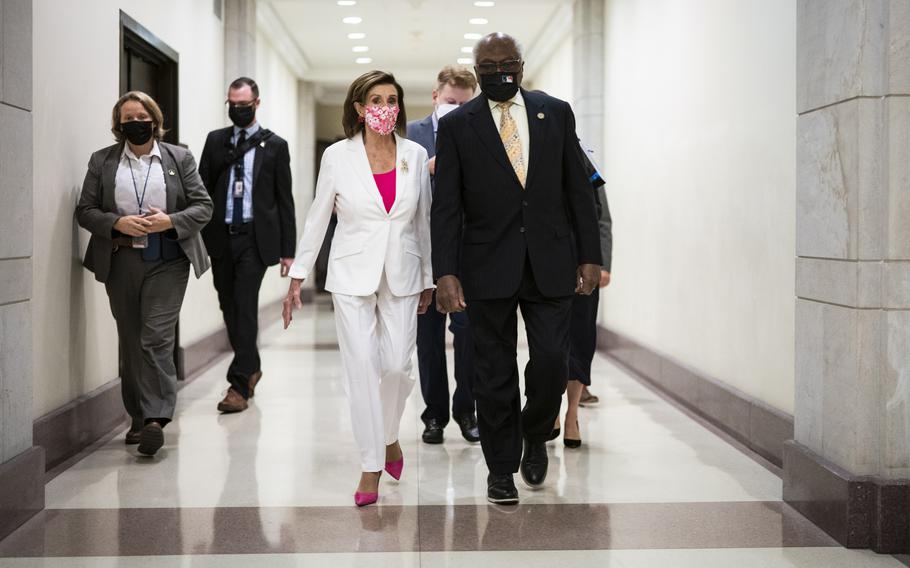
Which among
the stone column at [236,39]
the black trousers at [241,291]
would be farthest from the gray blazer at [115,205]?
the stone column at [236,39]

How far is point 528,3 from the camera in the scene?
10.9 meters

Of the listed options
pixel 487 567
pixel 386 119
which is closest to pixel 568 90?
pixel 386 119

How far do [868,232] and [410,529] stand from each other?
75.2 inches

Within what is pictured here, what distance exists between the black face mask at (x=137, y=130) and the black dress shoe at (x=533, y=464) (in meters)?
2.42

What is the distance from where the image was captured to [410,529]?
3.79 metres

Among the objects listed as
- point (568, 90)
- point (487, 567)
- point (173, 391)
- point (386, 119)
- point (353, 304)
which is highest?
point (568, 90)

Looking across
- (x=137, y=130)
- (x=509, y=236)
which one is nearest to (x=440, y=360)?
(x=509, y=236)

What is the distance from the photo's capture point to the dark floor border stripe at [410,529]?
3.59 m

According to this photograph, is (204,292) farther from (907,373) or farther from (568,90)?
(907,373)

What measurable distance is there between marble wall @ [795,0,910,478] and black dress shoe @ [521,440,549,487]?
1139mm

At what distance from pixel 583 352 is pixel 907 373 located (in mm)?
1906

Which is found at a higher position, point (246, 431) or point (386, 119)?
point (386, 119)

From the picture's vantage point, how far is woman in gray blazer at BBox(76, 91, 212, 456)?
510 centimetres

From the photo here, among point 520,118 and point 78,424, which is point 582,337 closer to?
point 520,118
